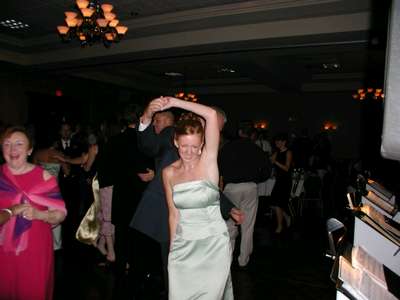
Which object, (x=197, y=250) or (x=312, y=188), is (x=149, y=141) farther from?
(x=312, y=188)

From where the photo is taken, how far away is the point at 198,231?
2.23 metres

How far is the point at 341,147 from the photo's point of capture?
13484 mm

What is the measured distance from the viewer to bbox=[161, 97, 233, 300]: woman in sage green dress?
221cm

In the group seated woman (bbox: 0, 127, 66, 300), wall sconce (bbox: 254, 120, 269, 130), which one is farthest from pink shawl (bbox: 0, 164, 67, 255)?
wall sconce (bbox: 254, 120, 269, 130)

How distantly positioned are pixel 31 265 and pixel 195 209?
0.96 meters

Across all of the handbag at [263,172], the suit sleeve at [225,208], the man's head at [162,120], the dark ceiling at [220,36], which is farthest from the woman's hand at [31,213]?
the dark ceiling at [220,36]

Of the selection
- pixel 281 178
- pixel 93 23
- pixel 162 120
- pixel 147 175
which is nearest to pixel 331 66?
pixel 281 178

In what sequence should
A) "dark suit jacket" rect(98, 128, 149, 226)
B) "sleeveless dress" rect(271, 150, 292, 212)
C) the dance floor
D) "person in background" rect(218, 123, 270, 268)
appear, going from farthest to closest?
1. "sleeveless dress" rect(271, 150, 292, 212)
2. "person in background" rect(218, 123, 270, 268)
3. the dance floor
4. "dark suit jacket" rect(98, 128, 149, 226)

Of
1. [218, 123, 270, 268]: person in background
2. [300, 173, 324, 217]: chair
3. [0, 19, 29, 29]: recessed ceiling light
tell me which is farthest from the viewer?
[0, 19, 29, 29]: recessed ceiling light

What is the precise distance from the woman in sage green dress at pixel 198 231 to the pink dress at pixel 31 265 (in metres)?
0.71

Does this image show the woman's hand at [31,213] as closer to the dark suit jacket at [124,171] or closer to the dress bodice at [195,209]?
the dress bodice at [195,209]

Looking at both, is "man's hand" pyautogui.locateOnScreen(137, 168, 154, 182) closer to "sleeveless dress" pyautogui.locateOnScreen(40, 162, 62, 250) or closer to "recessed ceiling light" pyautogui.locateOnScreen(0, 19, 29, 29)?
"sleeveless dress" pyautogui.locateOnScreen(40, 162, 62, 250)

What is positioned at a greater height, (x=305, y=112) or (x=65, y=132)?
(x=305, y=112)

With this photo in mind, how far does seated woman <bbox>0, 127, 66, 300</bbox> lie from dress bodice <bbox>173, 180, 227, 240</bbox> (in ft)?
2.29
